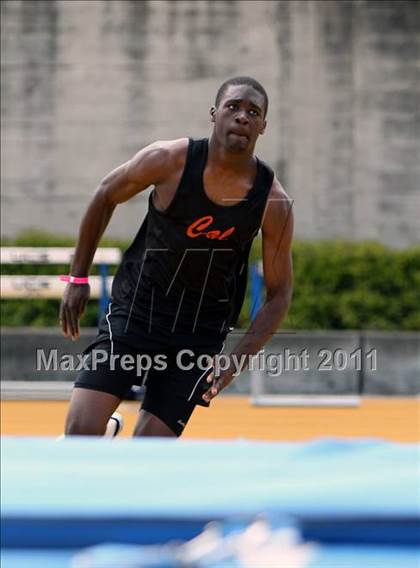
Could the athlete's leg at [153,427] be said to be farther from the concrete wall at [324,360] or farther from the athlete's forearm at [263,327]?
the concrete wall at [324,360]

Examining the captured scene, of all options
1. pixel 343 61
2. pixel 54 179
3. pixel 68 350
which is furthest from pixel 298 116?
pixel 68 350

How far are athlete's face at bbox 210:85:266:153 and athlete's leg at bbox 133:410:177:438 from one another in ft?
3.70

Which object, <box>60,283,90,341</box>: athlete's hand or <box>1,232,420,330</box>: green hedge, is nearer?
<box>60,283,90,341</box>: athlete's hand

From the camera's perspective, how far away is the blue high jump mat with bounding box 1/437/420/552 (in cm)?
254

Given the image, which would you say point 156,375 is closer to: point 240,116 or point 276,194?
point 276,194

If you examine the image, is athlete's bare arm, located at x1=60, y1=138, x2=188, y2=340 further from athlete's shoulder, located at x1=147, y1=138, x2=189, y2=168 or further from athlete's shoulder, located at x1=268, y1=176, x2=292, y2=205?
athlete's shoulder, located at x1=268, y1=176, x2=292, y2=205

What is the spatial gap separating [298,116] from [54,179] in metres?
2.85

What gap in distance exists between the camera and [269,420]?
9492mm

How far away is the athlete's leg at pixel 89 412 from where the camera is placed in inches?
176

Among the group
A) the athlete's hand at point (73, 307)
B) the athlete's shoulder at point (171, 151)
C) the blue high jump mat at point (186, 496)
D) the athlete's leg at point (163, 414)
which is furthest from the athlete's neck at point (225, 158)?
the blue high jump mat at point (186, 496)

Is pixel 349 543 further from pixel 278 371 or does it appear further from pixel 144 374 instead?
pixel 278 371

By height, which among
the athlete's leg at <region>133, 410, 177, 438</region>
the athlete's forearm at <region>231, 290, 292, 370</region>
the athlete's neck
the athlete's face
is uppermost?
the athlete's face

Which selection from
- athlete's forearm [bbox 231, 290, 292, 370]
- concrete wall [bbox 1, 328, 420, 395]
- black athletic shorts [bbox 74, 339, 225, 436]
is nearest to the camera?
black athletic shorts [bbox 74, 339, 225, 436]

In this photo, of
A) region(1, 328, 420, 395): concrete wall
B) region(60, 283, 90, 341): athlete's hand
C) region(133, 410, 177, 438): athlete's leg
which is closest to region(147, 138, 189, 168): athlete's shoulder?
region(60, 283, 90, 341): athlete's hand
